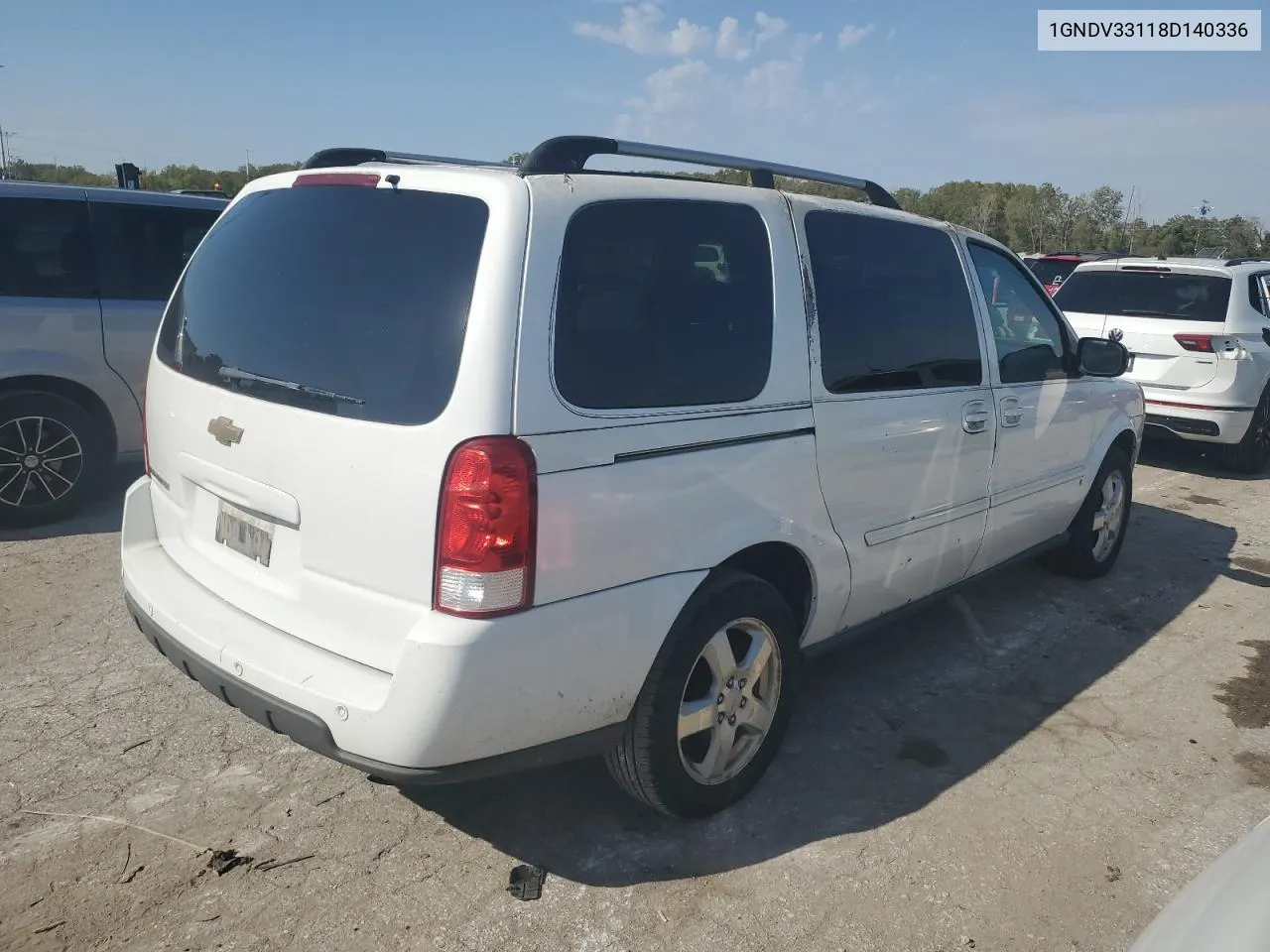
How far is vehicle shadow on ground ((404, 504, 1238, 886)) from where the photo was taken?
2.96m

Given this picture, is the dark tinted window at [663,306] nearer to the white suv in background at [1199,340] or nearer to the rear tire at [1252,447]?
the white suv in background at [1199,340]

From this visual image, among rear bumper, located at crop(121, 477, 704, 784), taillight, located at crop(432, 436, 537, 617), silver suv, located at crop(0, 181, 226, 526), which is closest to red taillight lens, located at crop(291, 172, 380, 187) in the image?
taillight, located at crop(432, 436, 537, 617)

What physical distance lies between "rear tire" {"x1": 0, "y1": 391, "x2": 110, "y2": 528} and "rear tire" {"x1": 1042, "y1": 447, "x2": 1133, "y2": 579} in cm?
558

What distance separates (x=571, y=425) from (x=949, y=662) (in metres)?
2.67

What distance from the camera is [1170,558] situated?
606 cm

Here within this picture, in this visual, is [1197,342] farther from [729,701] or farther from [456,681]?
[456,681]

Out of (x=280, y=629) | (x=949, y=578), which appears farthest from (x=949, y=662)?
(x=280, y=629)

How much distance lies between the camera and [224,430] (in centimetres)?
281

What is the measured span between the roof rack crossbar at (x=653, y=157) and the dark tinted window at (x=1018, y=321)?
640 millimetres

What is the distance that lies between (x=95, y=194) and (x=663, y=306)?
15.6 feet

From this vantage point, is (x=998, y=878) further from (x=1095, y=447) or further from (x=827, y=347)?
(x=1095, y=447)

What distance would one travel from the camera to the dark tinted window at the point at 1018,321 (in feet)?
14.1

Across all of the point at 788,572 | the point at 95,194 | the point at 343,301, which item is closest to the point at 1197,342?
the point at 788,572

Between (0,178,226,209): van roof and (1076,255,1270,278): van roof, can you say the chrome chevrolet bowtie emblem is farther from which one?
(1076,255,1270,278): van roof
